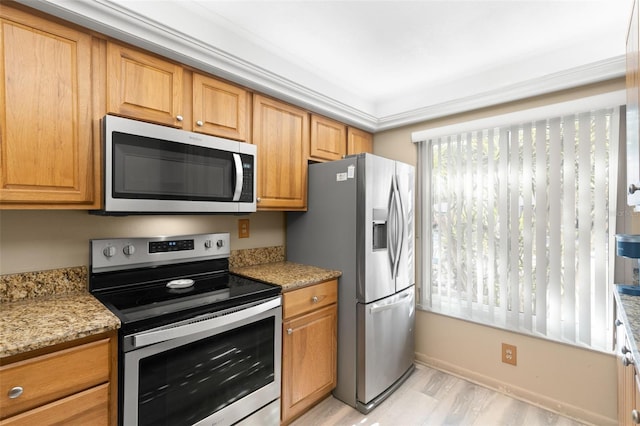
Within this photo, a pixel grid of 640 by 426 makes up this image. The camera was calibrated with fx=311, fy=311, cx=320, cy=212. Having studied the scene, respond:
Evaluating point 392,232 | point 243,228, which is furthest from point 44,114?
point 392,232

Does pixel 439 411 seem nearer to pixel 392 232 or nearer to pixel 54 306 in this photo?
pixel 392 232

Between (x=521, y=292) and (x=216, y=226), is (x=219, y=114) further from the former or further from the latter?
(x=521, y=292)

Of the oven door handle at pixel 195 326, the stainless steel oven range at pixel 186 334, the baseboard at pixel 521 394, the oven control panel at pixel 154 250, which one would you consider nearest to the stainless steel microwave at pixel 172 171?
the oven control panel at pixel 154 250

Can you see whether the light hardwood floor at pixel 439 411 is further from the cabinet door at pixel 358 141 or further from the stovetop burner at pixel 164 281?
the cabinet door at pixel 358 141

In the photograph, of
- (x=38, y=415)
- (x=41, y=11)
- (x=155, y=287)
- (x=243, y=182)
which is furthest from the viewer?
(x=243, y=182)

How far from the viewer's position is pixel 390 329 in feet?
7.47

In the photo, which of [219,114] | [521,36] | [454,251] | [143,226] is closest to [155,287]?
[143,226]

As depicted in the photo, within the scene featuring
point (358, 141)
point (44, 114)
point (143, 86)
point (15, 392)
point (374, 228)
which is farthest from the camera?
point (358, 141)

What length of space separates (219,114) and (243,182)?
1.40ft

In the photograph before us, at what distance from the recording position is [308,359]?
198 centimetres

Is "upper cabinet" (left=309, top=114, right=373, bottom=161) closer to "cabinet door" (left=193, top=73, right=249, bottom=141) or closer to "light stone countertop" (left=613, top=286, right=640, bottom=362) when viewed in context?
"cabinet door" (left=193, top=73, right=249, bottom=141)

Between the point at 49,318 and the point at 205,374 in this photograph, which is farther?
the point at 205,374

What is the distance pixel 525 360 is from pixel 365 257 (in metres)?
1.41

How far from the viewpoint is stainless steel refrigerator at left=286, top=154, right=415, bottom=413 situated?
209cm
